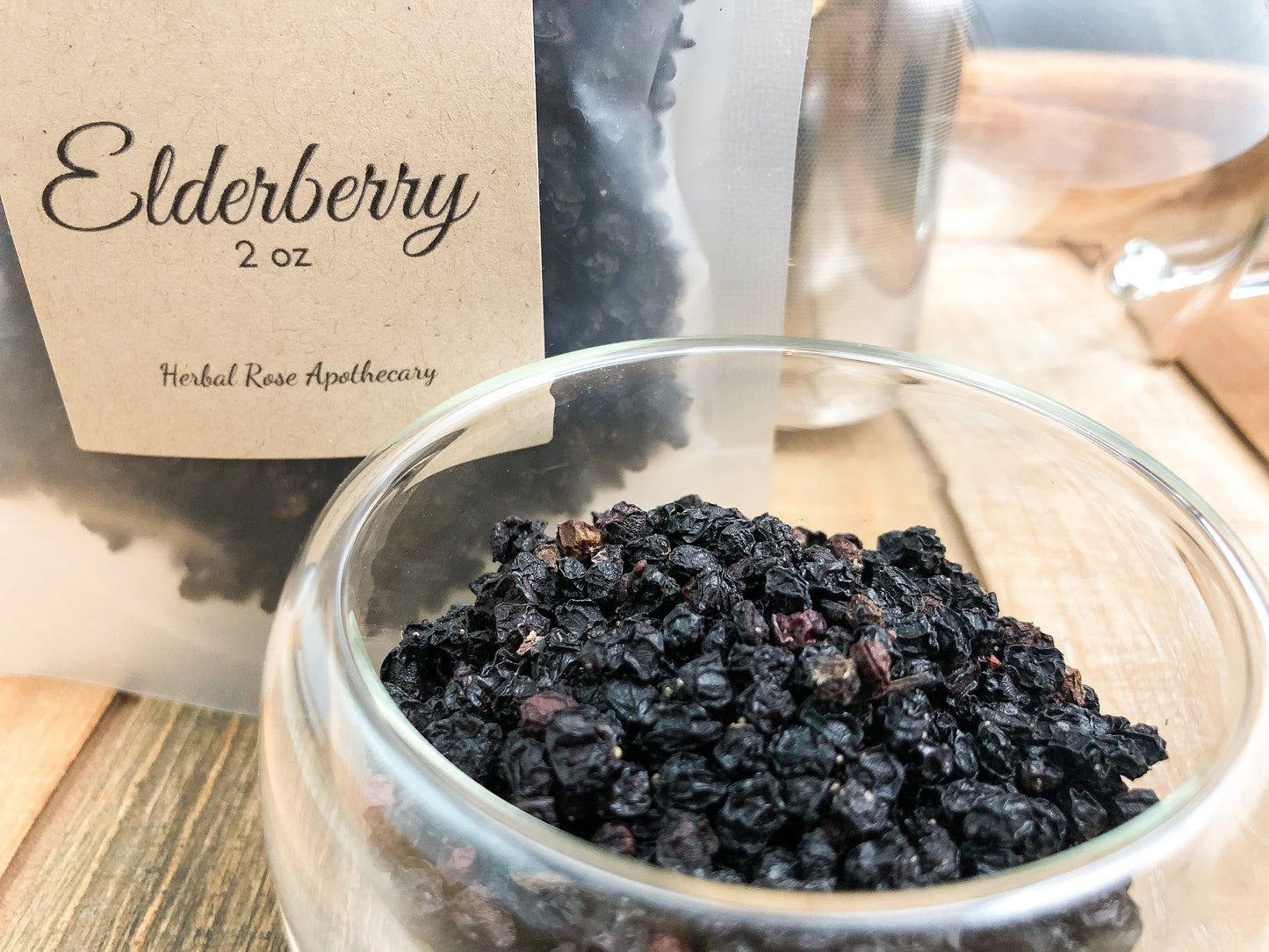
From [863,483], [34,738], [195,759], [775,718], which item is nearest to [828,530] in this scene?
[863,483]

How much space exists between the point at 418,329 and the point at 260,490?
168mm

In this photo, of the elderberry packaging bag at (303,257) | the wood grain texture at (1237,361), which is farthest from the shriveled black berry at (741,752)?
the wood grain texture at (1237,361)

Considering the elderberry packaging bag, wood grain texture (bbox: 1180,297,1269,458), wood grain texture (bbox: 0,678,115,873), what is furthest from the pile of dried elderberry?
wood grain texture (bbox: 1180,297,1269,458)

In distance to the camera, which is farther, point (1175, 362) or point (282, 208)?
A: point (1175, 362)

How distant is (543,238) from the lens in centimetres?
68

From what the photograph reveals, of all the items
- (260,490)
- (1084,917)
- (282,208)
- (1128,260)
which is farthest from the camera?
(1128,260)

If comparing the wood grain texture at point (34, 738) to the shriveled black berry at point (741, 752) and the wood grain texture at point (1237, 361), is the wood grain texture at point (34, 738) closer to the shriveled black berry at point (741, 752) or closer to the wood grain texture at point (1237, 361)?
the shriveled black berry at point (741, 752)

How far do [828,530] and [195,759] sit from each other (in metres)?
0.51

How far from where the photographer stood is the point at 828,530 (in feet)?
2.69

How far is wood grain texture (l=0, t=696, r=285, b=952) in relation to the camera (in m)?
0.60

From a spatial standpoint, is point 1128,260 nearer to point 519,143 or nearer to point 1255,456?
point 1255,456

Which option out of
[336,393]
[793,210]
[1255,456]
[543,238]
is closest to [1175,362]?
[1255,456]

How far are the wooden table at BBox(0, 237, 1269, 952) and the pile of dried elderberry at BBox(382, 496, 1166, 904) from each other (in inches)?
8.4

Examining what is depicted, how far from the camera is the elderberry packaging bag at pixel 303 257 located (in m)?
0.59
